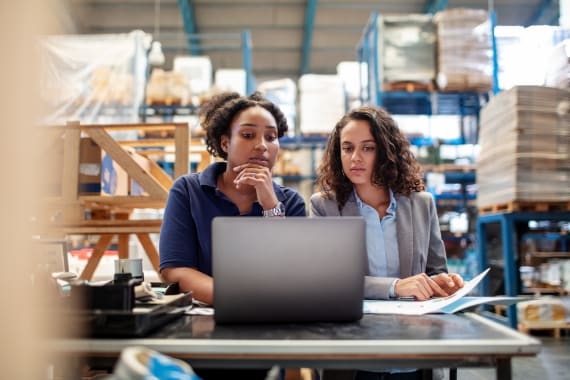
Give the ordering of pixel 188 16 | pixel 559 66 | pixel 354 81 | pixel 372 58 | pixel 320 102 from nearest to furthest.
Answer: pixel 559 66 → pixel 372 58 → pixel 320 102 → pixel 354 81 → pixel 188 16

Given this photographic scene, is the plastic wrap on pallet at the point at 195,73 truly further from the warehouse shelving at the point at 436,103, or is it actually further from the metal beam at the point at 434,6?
the metal beam at the point at 434,6

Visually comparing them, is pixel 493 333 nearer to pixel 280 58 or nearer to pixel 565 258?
pixel 565 258

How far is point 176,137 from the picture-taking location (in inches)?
147

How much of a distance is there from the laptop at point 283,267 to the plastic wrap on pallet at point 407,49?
583cm

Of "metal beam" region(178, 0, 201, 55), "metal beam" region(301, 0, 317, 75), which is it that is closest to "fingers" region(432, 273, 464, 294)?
"metal beam" region(178, 0, 201, 55)

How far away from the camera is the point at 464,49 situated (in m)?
6.55

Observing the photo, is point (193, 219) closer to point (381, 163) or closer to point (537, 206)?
point (381, 163)

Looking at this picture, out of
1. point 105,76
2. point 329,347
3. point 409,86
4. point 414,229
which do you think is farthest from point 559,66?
point 105,76

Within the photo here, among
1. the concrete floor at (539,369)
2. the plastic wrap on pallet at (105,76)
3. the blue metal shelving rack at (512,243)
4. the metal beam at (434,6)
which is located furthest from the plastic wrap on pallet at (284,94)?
the metal beam at (434,6)

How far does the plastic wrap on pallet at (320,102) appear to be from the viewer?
26.8ft

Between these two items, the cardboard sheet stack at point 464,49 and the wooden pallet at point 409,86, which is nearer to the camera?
the cardboard sheet stack at point 464,49

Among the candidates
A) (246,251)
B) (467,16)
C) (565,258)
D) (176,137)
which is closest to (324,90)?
(467,16)

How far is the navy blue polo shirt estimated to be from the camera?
192 centimetres

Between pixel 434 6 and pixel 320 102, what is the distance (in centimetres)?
551
